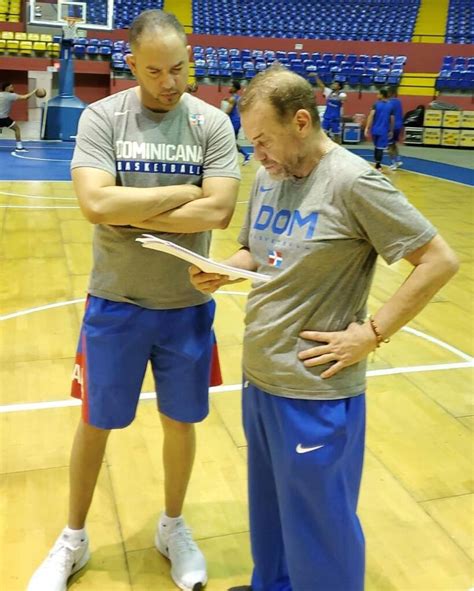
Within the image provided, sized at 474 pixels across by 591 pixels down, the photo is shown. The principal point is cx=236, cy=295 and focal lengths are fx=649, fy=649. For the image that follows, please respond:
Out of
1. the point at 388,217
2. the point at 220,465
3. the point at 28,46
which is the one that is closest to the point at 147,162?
the point at 388,217

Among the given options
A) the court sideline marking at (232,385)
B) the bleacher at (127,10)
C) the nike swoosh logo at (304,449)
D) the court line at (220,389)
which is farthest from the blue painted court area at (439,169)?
the nike swoosh logo at (304,449)

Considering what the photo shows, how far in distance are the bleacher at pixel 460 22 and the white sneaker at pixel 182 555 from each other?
2438 centimetres

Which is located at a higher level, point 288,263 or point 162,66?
point 162,66

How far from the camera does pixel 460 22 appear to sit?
79.8 feet

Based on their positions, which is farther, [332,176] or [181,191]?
[181,191]

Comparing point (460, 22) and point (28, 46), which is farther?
point (460, 22)

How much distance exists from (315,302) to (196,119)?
0.78m

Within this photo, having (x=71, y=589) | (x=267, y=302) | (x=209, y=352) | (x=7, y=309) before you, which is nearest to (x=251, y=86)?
(x=267, y=302)

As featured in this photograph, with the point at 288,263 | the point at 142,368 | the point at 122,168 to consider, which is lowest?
the point at 142,368

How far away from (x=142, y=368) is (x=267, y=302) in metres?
0.64

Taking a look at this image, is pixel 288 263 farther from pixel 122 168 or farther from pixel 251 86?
pixel 122 168

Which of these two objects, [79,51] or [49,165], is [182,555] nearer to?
[49,165]

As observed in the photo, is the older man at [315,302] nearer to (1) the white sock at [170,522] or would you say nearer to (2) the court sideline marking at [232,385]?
(1) the white sock at [170,522]

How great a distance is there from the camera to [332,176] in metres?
1.58
